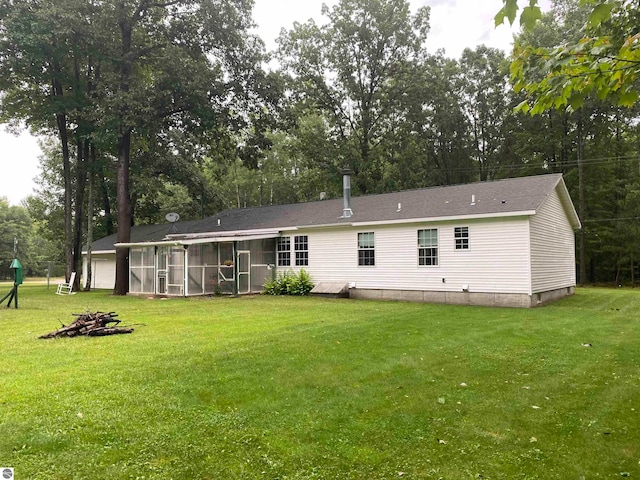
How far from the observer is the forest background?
19.4 m

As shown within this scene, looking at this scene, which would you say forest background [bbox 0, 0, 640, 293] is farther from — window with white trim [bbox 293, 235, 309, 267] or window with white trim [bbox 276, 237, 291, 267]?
window with white trim [bbox 293, 235, 309, 267]

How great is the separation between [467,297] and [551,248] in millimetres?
3700

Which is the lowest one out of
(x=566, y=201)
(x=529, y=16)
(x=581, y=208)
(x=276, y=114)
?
(x=529, y=16)

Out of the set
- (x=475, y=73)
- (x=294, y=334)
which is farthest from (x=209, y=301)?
(x=475, y=73)

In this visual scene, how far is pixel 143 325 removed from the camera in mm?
9492

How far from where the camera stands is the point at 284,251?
19.0 meters

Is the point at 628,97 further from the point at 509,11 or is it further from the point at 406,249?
the point at 406,249

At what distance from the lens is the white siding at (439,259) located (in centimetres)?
1328

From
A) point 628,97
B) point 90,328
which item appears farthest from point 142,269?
point 628,97

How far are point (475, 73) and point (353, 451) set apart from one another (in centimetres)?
3427

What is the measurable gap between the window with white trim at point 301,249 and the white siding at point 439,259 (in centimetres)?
24

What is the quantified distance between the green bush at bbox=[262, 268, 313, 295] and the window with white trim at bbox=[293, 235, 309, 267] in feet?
1.33

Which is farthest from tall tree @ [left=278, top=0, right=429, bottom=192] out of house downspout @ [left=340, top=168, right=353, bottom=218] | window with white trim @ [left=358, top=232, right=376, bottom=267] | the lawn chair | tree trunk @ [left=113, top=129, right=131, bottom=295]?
the lawn chair

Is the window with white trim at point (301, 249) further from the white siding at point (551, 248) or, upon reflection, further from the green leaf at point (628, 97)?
the green leaf at point (628, 97)
